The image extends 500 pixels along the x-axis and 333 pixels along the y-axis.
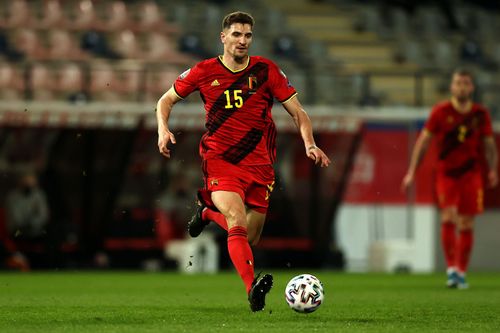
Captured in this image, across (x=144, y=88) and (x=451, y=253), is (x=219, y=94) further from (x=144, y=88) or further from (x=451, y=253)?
(x=144, y=88)

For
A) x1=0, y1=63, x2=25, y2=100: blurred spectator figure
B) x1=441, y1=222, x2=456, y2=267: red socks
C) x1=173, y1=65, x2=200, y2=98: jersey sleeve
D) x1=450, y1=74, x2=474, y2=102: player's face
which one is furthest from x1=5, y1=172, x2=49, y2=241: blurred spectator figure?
x1=173, y1=65, x2=200, y2=98: jersey sleeve

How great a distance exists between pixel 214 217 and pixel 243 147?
72 cm

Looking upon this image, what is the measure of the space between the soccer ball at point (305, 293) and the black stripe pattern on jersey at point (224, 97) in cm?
137

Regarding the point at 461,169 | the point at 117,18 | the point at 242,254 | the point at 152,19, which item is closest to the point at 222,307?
the point at 242,254

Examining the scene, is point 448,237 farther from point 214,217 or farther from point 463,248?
point 214,217

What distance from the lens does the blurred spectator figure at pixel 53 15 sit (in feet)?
75.9

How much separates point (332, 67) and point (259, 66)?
49.2 ft

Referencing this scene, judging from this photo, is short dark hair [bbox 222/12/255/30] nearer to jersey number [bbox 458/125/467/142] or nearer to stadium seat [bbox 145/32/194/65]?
jersey number [bbox 458/125/467/142]

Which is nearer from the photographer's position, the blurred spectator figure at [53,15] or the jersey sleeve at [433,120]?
the jersey sleeve at [433,120]

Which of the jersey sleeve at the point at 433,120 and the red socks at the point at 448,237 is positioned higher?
the jersey sleeve at the point at 433,120

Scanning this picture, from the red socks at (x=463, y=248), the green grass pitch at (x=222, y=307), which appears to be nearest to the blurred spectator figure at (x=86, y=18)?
the green grass pitch at (x=222, y=307)

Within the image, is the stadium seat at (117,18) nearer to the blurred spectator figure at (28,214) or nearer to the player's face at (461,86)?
the blurred spectator figure at (28,214)

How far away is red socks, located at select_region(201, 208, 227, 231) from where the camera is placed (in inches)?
372

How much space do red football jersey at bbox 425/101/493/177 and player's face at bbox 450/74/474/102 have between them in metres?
0.15
